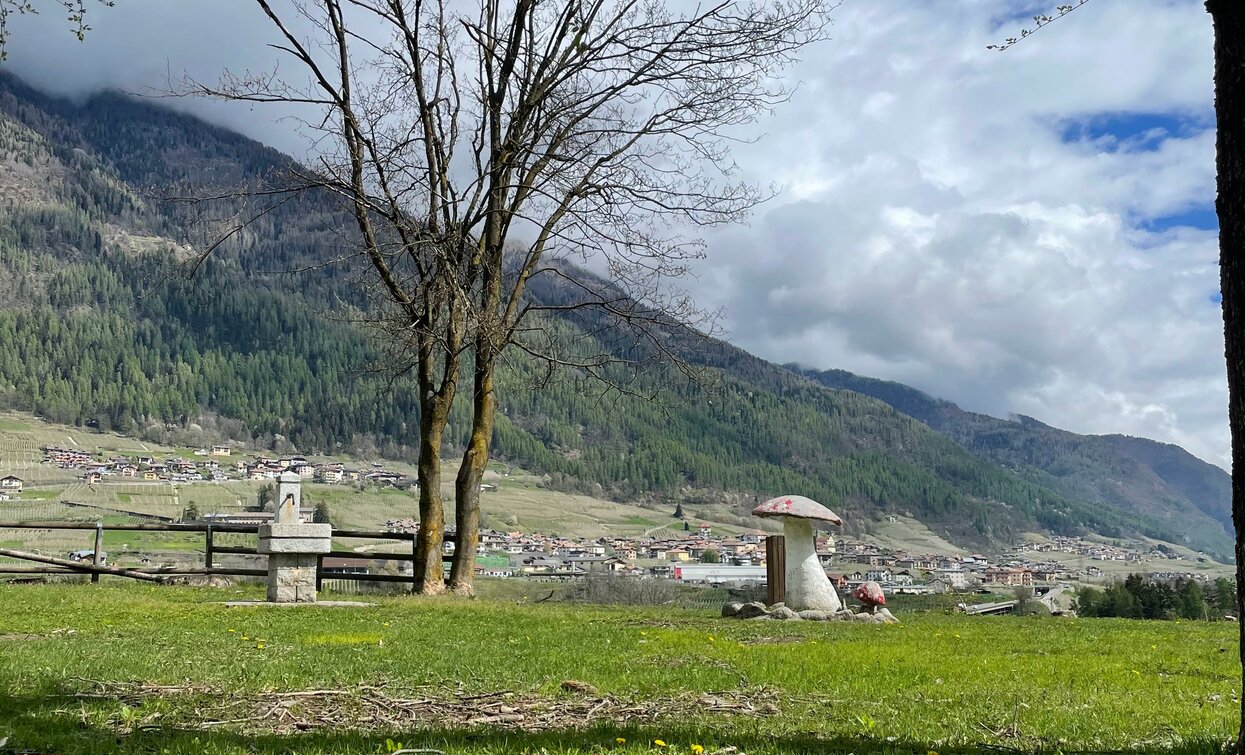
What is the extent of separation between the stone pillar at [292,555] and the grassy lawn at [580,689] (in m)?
3.66

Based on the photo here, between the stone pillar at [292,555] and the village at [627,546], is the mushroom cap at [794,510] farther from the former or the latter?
the village at [627,546]

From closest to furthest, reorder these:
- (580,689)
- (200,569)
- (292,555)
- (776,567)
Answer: (580,689)
(292,555)
(776,567)
(200,569)

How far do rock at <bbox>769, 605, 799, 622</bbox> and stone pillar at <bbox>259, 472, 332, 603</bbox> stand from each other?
293 inches

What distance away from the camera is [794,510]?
62.7 ft

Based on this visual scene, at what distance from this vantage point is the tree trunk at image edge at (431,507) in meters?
19.8

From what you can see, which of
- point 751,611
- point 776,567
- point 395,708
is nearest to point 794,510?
point 776,567

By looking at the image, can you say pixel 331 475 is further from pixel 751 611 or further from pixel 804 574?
pixel 751 611

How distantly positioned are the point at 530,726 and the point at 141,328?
672 feet

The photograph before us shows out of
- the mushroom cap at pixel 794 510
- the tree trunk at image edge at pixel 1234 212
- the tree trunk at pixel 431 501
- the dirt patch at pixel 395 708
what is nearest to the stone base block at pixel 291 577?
the tree trunk at pixel 431 501

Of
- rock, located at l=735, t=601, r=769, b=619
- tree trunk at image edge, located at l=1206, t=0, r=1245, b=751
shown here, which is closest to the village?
rock, located at l=735, t=601, r=769, b=619

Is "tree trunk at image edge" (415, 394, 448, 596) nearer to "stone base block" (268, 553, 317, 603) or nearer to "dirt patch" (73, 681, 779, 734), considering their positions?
"stone base block" (268, 553, 317, 603)

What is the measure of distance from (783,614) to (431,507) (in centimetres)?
703

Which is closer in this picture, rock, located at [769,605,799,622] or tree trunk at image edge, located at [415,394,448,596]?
rock, located at [769,605,799,622]

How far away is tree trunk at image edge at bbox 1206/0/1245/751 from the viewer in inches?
174
